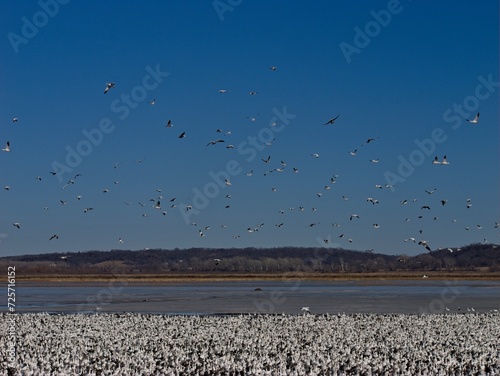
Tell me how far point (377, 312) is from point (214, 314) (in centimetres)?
708

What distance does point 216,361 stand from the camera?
815 inches

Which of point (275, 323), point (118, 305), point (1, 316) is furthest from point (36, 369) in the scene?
point (118, 305)

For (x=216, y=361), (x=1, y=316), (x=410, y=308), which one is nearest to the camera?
(x=216, y=361)

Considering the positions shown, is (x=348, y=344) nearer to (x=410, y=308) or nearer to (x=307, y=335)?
(x=307, y=335)

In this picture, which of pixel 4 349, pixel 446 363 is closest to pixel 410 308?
pixel 446 363

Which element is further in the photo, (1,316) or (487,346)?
(1,316)

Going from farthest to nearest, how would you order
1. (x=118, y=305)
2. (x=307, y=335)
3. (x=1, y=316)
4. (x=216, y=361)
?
(x=118, y=305) < (x=1, y=316) < (x=307, y=335) < (x=216, y=361)

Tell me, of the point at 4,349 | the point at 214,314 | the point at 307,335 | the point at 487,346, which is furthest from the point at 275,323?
the point at 4,349

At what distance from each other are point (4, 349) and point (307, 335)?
9.29 metres

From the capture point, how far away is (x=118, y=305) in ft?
138

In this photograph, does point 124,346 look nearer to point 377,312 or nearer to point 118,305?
point 377,312

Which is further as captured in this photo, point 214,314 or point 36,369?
point 214,314

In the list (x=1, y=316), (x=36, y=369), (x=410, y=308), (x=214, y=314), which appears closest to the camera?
(x=36, y=369)

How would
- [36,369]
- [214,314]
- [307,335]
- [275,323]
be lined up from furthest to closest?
[214,314] < [275,323] < [307,335] < [36,369]
